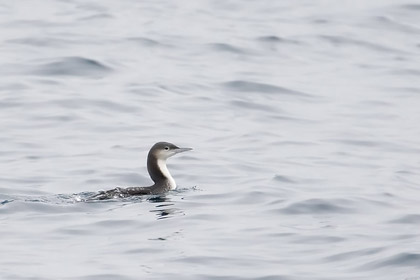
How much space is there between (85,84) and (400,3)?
11.3 meters

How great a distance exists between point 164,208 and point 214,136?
15.3ft

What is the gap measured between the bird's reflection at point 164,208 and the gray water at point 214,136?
0.21ft

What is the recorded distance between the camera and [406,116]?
21.9 meters

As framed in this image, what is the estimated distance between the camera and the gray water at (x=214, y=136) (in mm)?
13297

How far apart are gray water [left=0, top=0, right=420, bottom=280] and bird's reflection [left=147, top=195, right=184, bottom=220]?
6 cm

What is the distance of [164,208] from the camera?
15.7 metres

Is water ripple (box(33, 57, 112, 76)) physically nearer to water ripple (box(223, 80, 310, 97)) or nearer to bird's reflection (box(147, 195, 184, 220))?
water ripple (box(223, 80, 310, 97))

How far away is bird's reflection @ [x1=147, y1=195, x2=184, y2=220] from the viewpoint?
15164 millimetres

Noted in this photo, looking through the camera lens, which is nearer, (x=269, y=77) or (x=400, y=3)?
(x=269, y=77)

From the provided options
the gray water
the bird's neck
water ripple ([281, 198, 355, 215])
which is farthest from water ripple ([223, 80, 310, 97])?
water ripple ([281, 198, 355, 215])

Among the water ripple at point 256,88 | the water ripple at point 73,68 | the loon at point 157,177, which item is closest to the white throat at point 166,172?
the loon at point 157,177

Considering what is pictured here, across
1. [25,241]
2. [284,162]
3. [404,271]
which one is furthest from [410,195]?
[25,241]

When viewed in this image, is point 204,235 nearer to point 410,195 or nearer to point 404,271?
point 404,271

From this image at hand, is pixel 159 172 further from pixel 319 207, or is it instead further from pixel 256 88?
pixel 256 88
